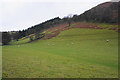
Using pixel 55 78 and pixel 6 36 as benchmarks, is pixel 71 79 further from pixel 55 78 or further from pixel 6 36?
pixel 6 36

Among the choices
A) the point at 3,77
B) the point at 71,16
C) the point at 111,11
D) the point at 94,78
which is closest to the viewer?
the point at 3,77

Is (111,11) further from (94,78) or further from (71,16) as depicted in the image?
(94,78)

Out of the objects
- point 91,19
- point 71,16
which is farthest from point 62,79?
point 71,16

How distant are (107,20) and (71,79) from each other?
309ft

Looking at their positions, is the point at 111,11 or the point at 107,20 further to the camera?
the point at 111,11

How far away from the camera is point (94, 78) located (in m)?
10.5

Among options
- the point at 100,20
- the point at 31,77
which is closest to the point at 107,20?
the point at 100,20

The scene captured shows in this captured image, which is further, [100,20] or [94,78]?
[100,20]

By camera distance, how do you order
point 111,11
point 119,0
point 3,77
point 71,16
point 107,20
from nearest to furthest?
point 3,77
point 107,20
point 111,11
point 119,0
point 71,16

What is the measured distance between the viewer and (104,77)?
35.7 ft

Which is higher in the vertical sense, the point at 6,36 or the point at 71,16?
the point at 71,16

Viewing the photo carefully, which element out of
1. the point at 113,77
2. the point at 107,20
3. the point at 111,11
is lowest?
the point at 113,77

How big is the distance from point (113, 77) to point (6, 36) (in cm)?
9824

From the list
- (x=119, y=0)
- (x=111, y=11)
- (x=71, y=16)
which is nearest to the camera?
(x=111, y=11)
